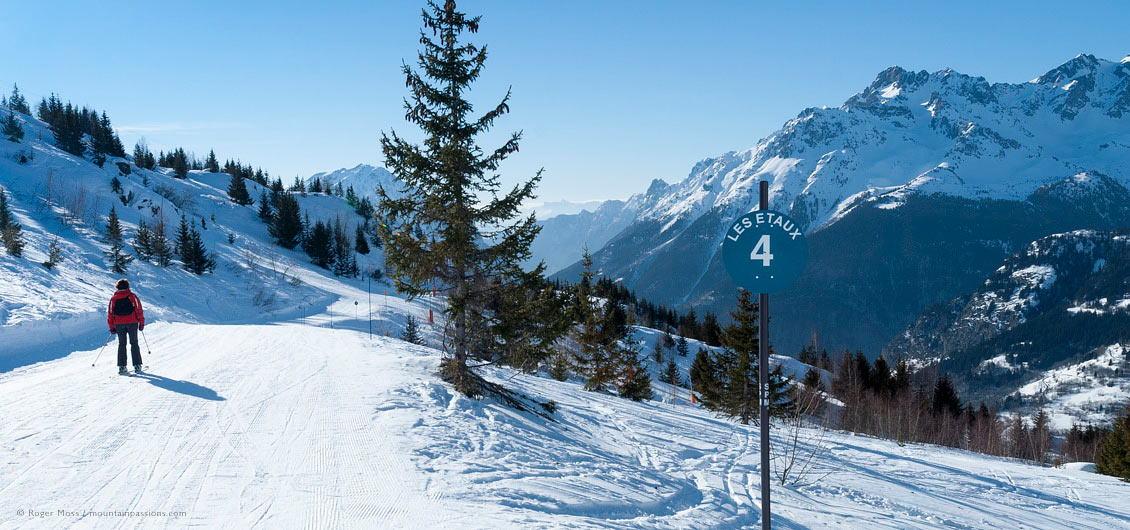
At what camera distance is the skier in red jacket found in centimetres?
1072

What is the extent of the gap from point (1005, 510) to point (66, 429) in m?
13.5

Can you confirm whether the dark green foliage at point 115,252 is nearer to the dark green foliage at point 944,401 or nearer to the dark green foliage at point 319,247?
the dark green foliage at point 319,247

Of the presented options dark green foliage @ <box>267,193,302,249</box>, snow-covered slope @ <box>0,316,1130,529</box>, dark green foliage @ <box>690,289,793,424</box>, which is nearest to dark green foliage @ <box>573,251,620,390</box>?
dark green foliage @ <box>690,289,793,424</box>

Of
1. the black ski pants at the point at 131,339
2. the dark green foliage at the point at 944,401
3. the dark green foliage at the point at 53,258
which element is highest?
the dark green foliage at the point at 53,258

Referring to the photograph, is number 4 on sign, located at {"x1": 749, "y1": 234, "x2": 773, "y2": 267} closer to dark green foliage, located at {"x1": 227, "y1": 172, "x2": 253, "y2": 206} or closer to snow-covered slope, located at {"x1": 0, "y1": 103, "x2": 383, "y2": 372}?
snow-covered slope, located at {"x1": 0, "y1": 103, "x2": 383, "y2": 372}

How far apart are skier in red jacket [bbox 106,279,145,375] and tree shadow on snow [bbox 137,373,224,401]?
0.51 metres

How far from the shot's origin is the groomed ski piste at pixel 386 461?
4.89 metres

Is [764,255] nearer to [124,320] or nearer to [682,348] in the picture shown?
[124,320]

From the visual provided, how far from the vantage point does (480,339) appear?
10336 mm

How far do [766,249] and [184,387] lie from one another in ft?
35.2

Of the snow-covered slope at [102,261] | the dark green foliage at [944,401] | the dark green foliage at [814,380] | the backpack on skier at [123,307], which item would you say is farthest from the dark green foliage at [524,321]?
the dark green foliage at [944,401]

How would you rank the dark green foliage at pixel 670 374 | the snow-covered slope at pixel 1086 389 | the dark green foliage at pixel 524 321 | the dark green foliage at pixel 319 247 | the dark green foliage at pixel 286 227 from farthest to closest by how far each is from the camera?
the snow-covered slope at pixel 1086 389 < the dark green foliage at pixel 286 227 < the dark green foliage at pixel 319 247 < the dark green foliage at pixel 670 374 < the dark green foliage at pixel 524 321

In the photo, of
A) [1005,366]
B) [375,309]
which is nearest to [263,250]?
[375,309]

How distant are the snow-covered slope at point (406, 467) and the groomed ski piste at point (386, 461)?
34 millimetres
